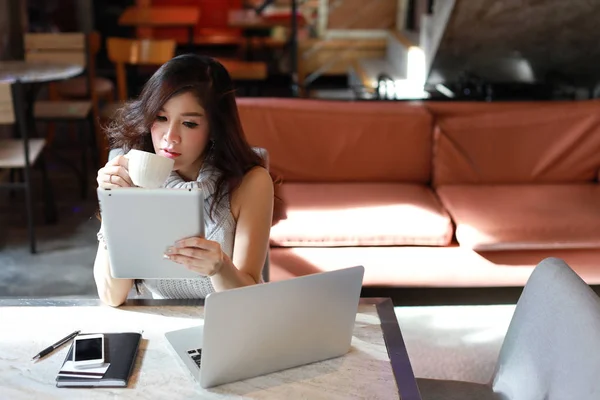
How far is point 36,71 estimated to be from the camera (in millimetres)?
4379

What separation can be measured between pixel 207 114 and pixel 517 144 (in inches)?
79.6

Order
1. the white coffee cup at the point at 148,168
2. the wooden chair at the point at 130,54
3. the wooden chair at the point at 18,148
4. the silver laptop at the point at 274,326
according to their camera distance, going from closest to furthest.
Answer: the silver laptop at the point at 274,326 → the white coffee cup at the point at 148,168 → the wooden chair at the point at 18,148 → the wooden chair at the point at 130,54

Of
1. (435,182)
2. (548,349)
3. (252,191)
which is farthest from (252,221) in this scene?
(435,182)

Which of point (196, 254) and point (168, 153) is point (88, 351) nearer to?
point (196, 254)

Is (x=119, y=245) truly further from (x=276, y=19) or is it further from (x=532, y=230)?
(x=276, y=19)

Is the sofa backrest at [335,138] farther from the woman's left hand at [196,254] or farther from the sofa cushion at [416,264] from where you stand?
the woman's left hand at [196,254]

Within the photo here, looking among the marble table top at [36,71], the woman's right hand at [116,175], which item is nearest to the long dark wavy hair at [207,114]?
the woman's right hand at [116,175]

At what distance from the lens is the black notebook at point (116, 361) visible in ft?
4.58

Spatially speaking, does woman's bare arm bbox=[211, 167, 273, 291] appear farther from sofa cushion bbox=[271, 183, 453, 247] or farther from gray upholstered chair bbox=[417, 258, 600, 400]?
sofa cushion bbox=[271, 183, 453, 247]

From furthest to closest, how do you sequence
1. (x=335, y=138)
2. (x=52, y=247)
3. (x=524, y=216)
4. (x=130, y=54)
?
(x=130, y=54)
(x=52, y=247)
(x=335, y=138)
(x=524, y=216)

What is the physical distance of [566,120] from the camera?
3422 millimetres

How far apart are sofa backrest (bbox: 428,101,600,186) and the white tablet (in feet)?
6.93

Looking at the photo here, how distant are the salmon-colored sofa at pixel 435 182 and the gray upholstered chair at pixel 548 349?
1.21 metres

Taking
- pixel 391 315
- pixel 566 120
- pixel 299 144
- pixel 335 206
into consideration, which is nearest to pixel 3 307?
pixel 391 315
